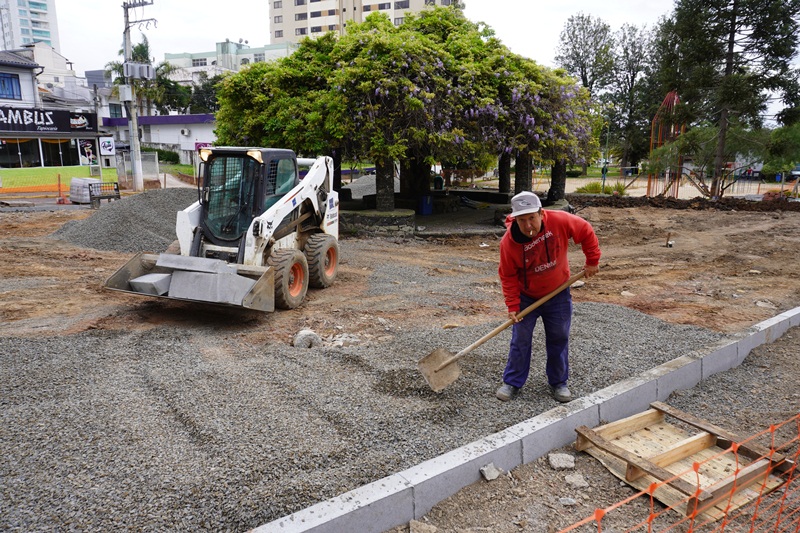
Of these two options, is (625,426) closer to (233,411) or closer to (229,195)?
(233,411)

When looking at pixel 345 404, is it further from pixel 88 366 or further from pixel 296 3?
pixel 296 3

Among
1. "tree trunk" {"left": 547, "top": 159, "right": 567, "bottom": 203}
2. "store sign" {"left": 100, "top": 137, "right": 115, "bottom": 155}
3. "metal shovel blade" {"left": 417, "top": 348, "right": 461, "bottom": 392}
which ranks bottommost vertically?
"metal shovel blade" {"left": 417, "top": 348, "right": 461, "bottom": 392}

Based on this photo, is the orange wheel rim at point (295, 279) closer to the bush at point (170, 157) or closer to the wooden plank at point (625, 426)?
the wooden plank at point (625, 426)

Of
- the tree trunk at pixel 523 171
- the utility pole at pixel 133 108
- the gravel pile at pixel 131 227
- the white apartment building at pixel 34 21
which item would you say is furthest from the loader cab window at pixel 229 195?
the white apartment building at pixel 34 21

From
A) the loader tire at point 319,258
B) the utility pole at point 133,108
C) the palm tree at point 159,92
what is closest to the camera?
the loader tire at point 319,258

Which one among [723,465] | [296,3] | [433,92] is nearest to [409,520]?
[723,465]

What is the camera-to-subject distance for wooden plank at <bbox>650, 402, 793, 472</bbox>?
4129 mm

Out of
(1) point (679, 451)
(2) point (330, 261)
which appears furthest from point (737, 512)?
(2) point (330, 261)

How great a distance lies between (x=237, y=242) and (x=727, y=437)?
219 inches

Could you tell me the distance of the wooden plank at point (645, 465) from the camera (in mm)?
3700

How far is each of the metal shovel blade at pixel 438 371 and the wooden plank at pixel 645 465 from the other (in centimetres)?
111

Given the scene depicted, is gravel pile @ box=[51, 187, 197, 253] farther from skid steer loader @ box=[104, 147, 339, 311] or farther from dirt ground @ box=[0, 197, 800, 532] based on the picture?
skid steer loader @ box=[104, 147, 339, 311]

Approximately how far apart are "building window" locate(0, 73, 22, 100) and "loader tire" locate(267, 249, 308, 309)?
33342 millimetres

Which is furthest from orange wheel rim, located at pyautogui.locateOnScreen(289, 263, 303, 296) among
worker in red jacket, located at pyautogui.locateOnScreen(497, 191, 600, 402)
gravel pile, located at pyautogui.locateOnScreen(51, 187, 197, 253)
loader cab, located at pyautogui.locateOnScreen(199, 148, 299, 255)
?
gravel pile, located at pyautogui.locateOnScreen(51, 187, 197, 253)
